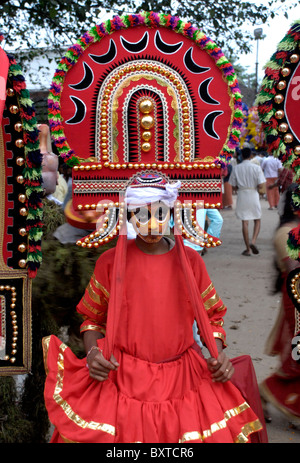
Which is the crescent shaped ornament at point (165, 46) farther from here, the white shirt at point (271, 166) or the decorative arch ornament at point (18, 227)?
the white shirt at point (271, 166)

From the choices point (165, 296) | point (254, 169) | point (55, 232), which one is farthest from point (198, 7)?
point (165, 296)

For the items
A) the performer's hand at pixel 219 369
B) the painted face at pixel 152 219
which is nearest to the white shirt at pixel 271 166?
the painted face at pixel 152 219

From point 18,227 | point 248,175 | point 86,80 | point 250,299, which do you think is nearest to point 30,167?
point 18,227

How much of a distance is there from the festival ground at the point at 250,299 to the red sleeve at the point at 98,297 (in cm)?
159

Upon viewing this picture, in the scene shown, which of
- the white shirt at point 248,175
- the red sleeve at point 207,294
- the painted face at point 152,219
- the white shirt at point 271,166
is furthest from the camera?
the white shirt at point 271,166

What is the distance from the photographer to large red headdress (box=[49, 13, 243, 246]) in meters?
2.34

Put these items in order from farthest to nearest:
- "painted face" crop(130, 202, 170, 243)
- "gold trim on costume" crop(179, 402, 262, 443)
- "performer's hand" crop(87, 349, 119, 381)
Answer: "painted face" crop(130, 202, 170, 243) → "performer's hand" crop(87, 349, 119, 381) → "gold trim on costume" crop(179, 402, 262, 443)

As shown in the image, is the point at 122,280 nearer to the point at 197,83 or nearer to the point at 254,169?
the point at 197,83

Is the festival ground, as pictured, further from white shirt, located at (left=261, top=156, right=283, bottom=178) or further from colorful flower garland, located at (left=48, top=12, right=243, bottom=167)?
white shirt, located at (left=261, top=156, right=283, bottom=178)

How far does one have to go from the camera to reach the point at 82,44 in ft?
7.71

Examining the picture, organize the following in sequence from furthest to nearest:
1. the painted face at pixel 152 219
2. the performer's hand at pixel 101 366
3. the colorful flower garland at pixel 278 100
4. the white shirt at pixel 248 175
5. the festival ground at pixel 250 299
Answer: the white shirt at pixel 248 175 < the festival ground at pixel 250 299 < the colorful flower garland at pixel 278 100 < the painted face at pixel 152 219 < the performer's hand at pixel 101 366

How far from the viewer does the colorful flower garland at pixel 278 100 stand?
2463 mm

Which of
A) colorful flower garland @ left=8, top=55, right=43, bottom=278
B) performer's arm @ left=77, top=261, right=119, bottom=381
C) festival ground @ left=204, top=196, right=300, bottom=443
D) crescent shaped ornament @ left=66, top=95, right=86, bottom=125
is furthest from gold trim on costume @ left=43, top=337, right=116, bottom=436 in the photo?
festival ground @ left=204, top=196, right=300, bottom=443

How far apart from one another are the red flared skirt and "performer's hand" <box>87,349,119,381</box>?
0.07 meters
